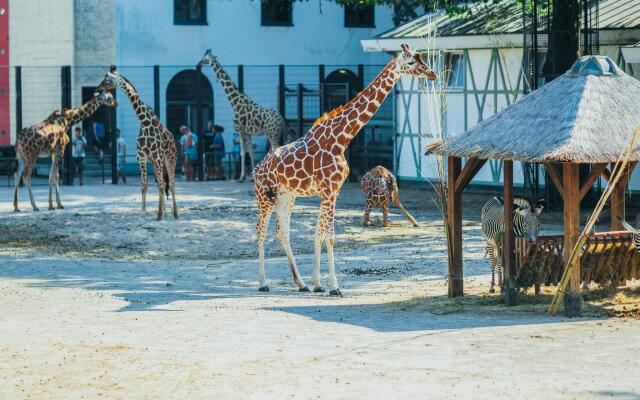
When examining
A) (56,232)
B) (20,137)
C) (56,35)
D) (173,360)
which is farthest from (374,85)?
(56,35)

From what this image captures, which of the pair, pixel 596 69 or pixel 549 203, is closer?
pixel 596 69

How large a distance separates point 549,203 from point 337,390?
49.3ft

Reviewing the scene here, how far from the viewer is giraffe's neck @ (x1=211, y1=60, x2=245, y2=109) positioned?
3105cm

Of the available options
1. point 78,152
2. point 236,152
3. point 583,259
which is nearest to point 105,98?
point 78,152

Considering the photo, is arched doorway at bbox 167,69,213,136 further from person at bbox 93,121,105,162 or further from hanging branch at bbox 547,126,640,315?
hanging branch at bbox 547,126,640,315

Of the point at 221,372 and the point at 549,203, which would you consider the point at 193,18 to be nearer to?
the point at 549,203

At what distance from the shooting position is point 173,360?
1255cm

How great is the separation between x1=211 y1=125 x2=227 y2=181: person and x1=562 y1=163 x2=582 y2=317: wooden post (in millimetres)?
20841

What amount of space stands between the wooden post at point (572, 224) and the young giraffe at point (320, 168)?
10.6 ft

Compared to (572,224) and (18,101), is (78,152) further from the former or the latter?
(572,224)

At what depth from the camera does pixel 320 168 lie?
1698cm

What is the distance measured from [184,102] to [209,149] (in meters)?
4.82

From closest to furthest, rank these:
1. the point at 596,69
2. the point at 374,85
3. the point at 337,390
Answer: the point at 337,390, the point at 596,69, the point at 374,85

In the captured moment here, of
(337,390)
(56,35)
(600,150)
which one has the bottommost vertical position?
(337,390)
